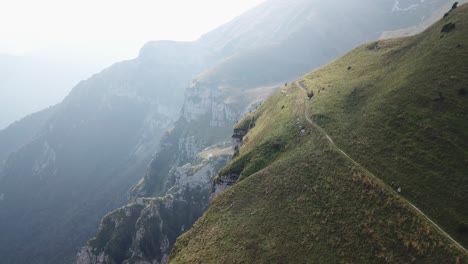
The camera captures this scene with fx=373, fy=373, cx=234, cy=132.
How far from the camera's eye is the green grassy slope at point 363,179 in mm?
58906

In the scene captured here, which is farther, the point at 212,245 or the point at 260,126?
the point at 260,126

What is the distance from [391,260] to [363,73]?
73338 mm

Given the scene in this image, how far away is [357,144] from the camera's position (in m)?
80.0

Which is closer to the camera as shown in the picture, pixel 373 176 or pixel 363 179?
pixel 363 179

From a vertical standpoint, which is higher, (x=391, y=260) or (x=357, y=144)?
(x=357, y=144)

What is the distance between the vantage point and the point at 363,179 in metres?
68.9

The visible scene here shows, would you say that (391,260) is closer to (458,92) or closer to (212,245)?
(212,245)

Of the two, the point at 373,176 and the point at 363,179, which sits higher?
the point at 363,179

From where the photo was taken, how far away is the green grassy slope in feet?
193

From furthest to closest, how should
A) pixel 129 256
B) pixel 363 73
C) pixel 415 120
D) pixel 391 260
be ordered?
pixel 129 256
pixel 363 73
pixel 415 120
pixel 391 260

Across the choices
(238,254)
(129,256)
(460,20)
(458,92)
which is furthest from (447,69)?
(129,256)

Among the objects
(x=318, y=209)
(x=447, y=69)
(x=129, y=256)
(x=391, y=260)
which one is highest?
(x=447, y=69)

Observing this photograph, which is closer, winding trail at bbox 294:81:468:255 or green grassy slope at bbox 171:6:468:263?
winding trail at bbox 294:81:468:255

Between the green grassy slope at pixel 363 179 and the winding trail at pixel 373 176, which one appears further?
the green grassy slope at pixel 363 179
